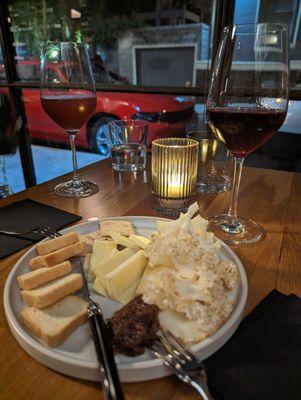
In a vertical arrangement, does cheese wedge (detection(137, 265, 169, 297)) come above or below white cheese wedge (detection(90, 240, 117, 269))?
above

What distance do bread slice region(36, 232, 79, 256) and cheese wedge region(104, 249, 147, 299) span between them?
0.12 meters

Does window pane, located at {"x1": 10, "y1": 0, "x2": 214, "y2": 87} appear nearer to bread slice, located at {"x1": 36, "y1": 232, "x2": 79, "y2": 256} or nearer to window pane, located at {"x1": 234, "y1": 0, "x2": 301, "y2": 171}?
window pane, located at {"x1": 234, "y1": 0, "x2": 301, "y2": 171}

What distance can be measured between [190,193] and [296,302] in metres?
0.42

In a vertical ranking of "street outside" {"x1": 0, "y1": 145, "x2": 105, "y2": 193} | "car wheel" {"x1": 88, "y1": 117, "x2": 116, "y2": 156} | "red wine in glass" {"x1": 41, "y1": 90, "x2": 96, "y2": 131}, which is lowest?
"street outside" {"x1": 0, "y1": 145, "x2": 105, "y2": 193}

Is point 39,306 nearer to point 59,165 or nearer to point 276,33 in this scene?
point 276,33

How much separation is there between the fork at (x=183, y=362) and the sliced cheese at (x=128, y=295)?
87mm

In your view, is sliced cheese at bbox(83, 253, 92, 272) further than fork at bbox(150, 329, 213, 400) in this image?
Yes

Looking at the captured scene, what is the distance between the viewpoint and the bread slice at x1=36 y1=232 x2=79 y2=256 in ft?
1.65

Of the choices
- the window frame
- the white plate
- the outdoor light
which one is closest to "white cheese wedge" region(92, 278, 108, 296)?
the white plate

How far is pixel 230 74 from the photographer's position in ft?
1.95

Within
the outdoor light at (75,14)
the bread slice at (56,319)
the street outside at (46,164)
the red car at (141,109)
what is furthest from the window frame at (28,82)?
the bread slice at (56,319)

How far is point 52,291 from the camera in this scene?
15.7 inches

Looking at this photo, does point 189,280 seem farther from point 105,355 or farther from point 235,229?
point 235,229

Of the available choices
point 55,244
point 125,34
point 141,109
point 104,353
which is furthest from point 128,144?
point 125,34
